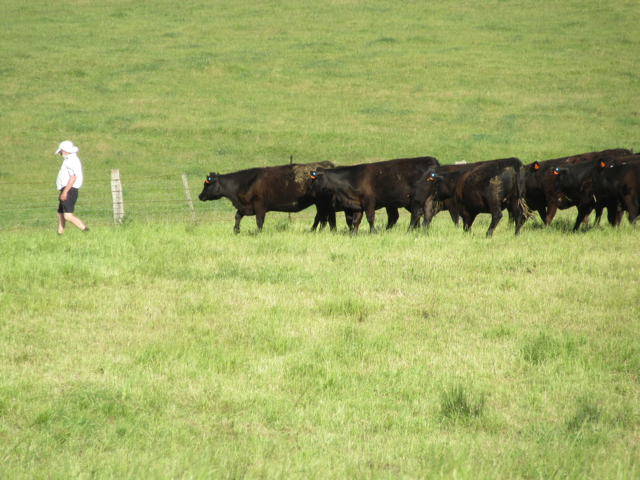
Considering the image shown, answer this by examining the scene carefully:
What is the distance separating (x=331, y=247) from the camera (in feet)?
35.9

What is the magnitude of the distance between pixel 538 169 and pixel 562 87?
78.6 feet

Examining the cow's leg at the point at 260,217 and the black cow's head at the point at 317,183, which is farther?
the cow's leg at the point at 260,217

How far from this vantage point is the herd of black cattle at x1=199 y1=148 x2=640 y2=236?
12.4m

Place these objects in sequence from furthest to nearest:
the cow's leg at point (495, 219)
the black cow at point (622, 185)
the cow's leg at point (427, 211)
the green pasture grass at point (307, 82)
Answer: the green pasture grass at point (307, 82) < the cow's leg at point (427, 211) < the cow's leg at point (495, 219) < the black cow at point (622, 185)

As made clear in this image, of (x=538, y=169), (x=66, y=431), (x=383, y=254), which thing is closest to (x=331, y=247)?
(x=383, y=254)

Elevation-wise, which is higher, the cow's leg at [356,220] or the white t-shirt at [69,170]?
the white t-shirt at [69,170]

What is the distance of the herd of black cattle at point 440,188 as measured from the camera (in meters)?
12.4

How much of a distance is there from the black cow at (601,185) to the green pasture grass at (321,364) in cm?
237

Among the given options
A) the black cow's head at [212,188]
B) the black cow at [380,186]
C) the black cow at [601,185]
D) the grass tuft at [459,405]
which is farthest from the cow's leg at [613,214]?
the grass tuft at [459,405]

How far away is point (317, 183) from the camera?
13.6 meters

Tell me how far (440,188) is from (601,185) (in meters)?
2.93

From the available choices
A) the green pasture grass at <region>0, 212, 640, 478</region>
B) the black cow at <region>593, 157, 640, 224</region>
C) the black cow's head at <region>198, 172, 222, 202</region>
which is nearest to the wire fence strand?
the black cow's head at <region>198, 172, 222, 202</region>

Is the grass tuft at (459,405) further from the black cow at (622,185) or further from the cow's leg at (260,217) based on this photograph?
the cow's leg at (260,217)

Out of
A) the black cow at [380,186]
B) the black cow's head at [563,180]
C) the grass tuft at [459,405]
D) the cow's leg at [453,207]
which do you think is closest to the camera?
the grass tuft at [459,405]
